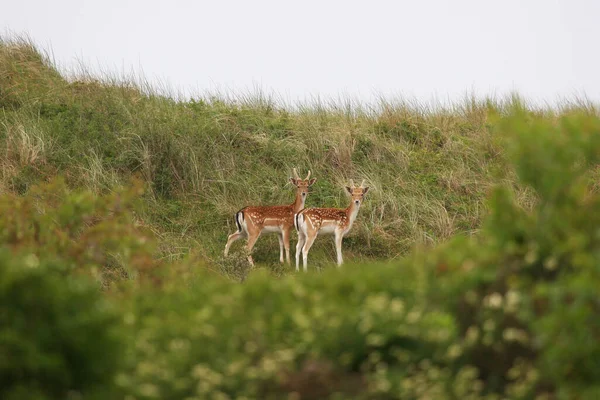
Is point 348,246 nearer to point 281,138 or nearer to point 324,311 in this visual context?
point 281,138

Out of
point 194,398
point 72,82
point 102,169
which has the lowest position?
point 194,398

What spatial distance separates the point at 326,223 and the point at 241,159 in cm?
302

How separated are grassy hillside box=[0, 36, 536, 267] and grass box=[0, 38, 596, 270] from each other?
23mm

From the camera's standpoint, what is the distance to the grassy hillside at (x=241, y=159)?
16078 millimetres

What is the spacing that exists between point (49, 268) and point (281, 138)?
12.1 meters

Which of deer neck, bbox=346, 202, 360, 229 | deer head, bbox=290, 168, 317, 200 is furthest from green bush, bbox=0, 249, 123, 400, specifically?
deer head, bbox=290, 168, 317, 200

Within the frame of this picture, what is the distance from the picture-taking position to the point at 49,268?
638 centimetres

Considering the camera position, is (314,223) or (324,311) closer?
(324,311)

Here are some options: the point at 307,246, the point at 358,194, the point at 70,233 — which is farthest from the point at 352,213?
the point at 70,233

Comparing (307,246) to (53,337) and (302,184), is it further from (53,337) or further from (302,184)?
(53,337)

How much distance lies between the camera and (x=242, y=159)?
17.6 m

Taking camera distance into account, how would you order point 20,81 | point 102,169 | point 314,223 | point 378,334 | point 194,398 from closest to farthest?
1. point 194,398
2. point 378,334
3. point 314,223
4. point 102,169
5. point 20,81

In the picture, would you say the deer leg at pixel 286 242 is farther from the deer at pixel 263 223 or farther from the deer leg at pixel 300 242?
the deer leg at pixel 300 242

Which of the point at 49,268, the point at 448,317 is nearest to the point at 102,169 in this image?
the point at 49,268
